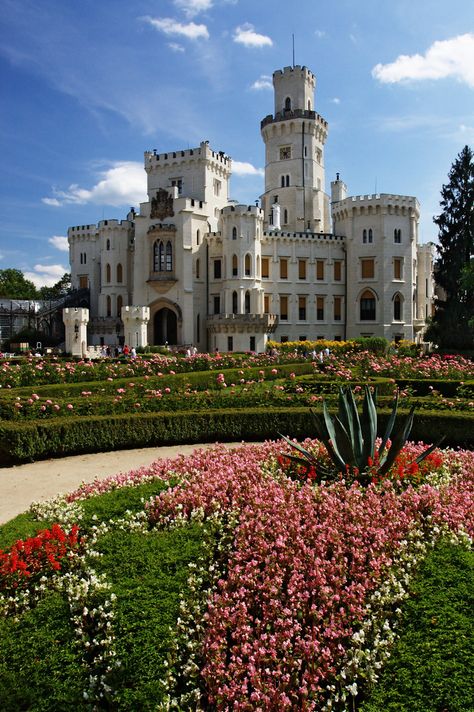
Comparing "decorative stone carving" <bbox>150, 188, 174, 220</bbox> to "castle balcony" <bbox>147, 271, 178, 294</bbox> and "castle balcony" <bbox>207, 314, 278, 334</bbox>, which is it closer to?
"castle balcony" <bbox>147, 271, 178, 294</bbox>

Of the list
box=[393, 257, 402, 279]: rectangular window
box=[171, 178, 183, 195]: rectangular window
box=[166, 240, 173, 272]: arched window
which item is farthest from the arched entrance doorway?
box=[393, 257, 402, 279]: rectangular window

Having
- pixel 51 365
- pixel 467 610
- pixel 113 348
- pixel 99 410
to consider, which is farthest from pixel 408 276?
pixel 467 610

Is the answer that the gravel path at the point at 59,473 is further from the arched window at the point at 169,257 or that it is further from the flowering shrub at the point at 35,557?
the arched window at the point at 169,257

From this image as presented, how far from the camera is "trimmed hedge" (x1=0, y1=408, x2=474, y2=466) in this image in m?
11.9

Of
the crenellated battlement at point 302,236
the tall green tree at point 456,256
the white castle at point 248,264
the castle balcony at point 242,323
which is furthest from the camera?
the crenellated battlement at point 302,236

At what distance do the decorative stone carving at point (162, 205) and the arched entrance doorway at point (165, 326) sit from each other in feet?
23.4

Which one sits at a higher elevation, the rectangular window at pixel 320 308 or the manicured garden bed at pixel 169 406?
the rectangular window at pixel 320 308

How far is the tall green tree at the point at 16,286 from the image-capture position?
74.6 meters

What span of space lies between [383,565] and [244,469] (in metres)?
3.14

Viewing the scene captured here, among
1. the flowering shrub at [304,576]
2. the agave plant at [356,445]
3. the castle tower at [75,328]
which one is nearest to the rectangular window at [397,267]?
the castle tower at [75,328]

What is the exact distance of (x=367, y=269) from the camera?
1786 inches

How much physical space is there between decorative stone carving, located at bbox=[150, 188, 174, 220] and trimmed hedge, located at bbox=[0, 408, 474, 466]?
33.0 meters

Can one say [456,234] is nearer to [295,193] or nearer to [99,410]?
[295,193]

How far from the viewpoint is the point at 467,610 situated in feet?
14.6
